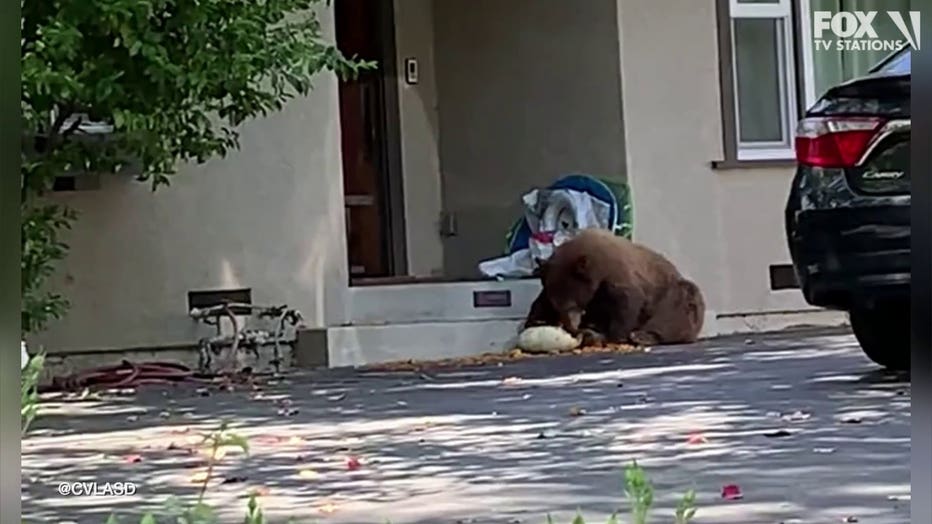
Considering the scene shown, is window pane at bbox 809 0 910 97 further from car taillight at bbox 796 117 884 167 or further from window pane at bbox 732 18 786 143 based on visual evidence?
car taillight at bbox 796 117 884 167

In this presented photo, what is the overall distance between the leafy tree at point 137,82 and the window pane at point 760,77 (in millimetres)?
3206

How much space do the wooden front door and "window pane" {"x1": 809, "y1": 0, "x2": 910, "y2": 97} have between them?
254 centimetres

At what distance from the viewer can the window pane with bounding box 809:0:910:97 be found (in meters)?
9.41

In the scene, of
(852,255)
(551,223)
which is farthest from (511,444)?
(551,223)

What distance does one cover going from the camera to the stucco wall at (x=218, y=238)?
753 cm

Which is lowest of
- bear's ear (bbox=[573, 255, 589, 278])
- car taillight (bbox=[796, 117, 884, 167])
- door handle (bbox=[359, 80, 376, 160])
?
bear's ear (bbox=[573, 255, 589, 278])

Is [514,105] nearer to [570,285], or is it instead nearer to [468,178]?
[468,178]

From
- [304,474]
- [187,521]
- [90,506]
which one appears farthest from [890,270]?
[187,521]

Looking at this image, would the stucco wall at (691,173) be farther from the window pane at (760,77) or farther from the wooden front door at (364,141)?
the wooden front door at (364,141)

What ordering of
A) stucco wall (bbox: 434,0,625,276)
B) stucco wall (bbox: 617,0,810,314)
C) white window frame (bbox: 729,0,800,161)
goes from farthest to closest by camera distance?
white window frame (bbox: 729,0,800,161), stucco wall (bbox: 434,0,625,276), stucco wall (bbox: 617,0,810,314)

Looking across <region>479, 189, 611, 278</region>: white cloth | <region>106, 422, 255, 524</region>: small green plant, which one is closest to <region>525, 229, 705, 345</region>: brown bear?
<region>479, 189, 611, 278</region>: white cloth

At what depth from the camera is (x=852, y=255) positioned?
498 cm

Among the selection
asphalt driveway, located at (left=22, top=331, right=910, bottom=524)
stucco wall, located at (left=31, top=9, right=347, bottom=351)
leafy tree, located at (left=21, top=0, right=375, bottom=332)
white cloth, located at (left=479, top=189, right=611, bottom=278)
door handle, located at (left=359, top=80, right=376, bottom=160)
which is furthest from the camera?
door handle, located at (left=359, top=80, right=376, bottom=160)

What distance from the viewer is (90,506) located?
331 centimetres
